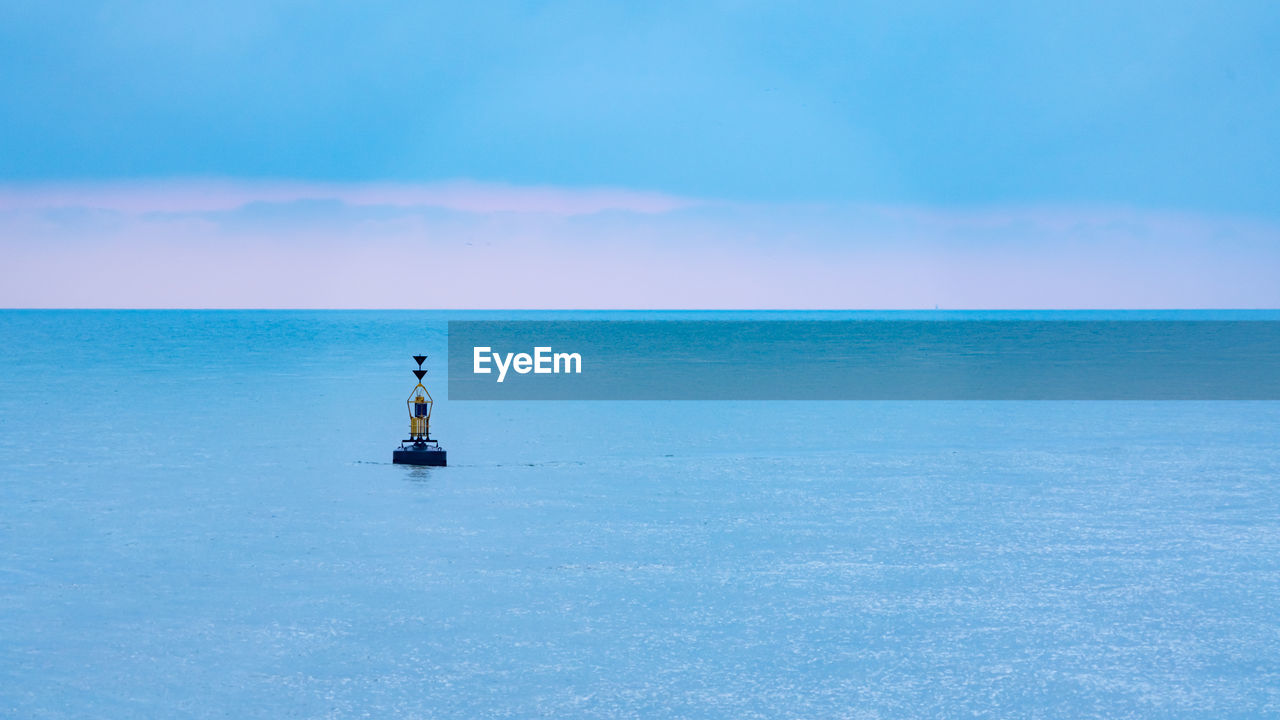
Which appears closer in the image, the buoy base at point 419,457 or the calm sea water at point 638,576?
the calm sea water at point 638,576

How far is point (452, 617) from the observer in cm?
1120

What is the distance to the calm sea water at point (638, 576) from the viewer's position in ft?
30.7

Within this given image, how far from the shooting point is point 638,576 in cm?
1284
